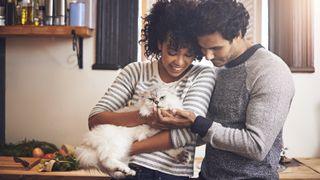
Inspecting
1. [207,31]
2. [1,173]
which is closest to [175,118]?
[207,31]

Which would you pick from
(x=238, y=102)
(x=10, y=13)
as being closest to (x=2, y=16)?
(x=10, y=13)

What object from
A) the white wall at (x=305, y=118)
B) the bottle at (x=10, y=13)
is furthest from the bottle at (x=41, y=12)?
the white wall at (x=305, y=118)

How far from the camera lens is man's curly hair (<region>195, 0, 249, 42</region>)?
0.94 m

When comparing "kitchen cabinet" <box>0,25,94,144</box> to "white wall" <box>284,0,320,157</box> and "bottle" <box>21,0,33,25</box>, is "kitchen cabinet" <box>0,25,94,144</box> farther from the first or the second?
"white wall" <box>284,0,320,157</box>

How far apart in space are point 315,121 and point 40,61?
56.7 inches

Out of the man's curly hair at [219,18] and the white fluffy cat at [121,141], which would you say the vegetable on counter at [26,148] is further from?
the man's curly hair at [219,18]

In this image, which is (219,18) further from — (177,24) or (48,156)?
(48,156)

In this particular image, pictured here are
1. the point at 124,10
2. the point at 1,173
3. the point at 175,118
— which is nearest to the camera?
the point at 175,118

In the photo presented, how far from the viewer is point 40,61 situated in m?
2.04

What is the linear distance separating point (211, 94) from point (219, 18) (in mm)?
196

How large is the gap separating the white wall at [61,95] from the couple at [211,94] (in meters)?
1.00

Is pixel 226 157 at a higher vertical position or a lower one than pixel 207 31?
lower

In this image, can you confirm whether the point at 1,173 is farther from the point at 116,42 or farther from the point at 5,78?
the point at 116,42

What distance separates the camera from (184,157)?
990 millimetres
